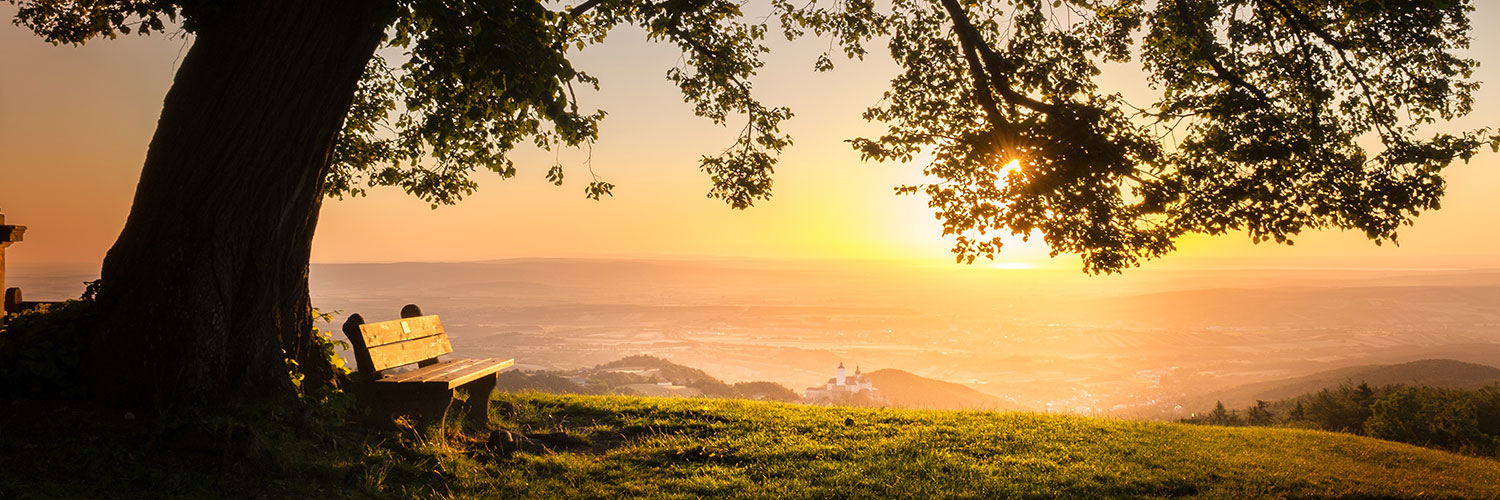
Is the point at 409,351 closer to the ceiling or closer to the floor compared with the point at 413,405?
closer to the ceiling

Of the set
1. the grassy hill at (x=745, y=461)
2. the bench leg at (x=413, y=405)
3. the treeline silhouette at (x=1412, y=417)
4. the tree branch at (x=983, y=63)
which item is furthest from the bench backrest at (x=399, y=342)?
the treeline silhouette at (x=1412, y=417)

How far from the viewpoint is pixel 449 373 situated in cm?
744

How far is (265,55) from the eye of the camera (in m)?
6.00

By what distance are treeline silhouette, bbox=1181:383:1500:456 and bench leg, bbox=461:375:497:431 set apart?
11.9 m

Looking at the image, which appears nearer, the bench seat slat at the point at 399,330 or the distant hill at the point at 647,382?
the bench seat slat at the point at 399,330

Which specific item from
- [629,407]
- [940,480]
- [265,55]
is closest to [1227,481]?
[940,480]

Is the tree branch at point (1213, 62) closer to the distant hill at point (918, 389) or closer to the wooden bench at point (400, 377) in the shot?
the wooden bench at point (400, 377)

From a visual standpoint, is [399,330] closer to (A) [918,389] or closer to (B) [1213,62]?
(B) [1213,62]

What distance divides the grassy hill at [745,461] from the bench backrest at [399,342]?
2.55ft

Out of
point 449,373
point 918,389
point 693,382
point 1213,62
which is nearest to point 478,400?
point 449,373

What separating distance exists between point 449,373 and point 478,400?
87cm

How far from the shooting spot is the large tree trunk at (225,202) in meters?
5.72

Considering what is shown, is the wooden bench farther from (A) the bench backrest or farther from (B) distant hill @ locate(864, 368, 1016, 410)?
(B) distant hill @ locate(864, 368, 1016, 410)

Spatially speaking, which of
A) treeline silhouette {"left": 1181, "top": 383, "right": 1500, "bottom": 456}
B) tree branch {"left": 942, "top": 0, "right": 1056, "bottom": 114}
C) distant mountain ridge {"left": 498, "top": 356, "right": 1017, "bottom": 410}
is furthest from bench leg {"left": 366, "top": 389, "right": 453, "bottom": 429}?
distant mountain ridge {"left": 498, "top": 356, "right": 1017, "bottom": 410}
